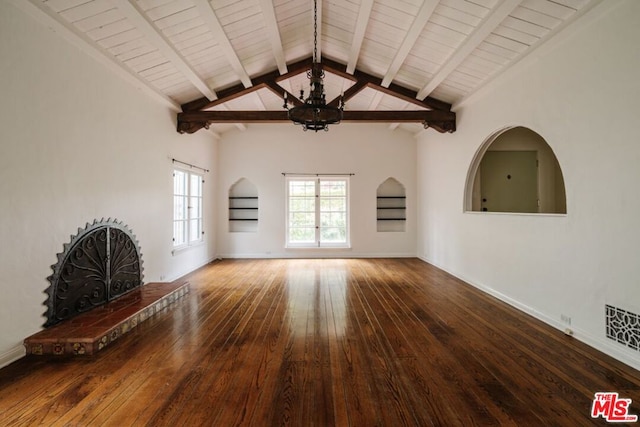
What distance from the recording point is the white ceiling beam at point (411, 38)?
328 centimetres

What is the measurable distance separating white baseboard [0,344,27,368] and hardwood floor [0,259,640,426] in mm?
64

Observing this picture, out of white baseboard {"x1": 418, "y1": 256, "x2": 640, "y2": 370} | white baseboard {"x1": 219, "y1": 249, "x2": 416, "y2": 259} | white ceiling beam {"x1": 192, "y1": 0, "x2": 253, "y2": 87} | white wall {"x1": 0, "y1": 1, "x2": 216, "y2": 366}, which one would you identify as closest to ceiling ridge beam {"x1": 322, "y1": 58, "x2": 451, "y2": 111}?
white ceiling beam {"x1": 192, "y1": 0, "x2": 253, "y2": 87}

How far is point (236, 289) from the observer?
4762mm

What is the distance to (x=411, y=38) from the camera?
3.88 meters

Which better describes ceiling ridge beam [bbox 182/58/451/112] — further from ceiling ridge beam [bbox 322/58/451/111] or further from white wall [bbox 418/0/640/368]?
white wall [bbox 418/0/640/368]

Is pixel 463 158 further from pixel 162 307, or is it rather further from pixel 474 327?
pixel 162 307

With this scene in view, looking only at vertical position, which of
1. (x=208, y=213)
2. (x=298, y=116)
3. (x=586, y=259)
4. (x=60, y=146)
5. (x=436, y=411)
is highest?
(x=298, y=116)

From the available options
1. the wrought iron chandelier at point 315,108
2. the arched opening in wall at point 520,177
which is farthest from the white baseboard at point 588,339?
the wrought iron chandelier at point 315,108

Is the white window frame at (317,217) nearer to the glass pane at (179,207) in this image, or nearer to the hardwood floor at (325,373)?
the glass pane at (179,207)

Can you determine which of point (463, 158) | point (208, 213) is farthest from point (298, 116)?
point (208, 213)

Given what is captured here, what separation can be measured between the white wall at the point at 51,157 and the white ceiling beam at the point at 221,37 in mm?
1392

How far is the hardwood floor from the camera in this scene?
6.06 feet

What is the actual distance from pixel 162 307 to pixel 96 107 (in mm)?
2540

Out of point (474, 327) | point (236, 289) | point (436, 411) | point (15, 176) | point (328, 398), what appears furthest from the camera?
point (236, 289)
